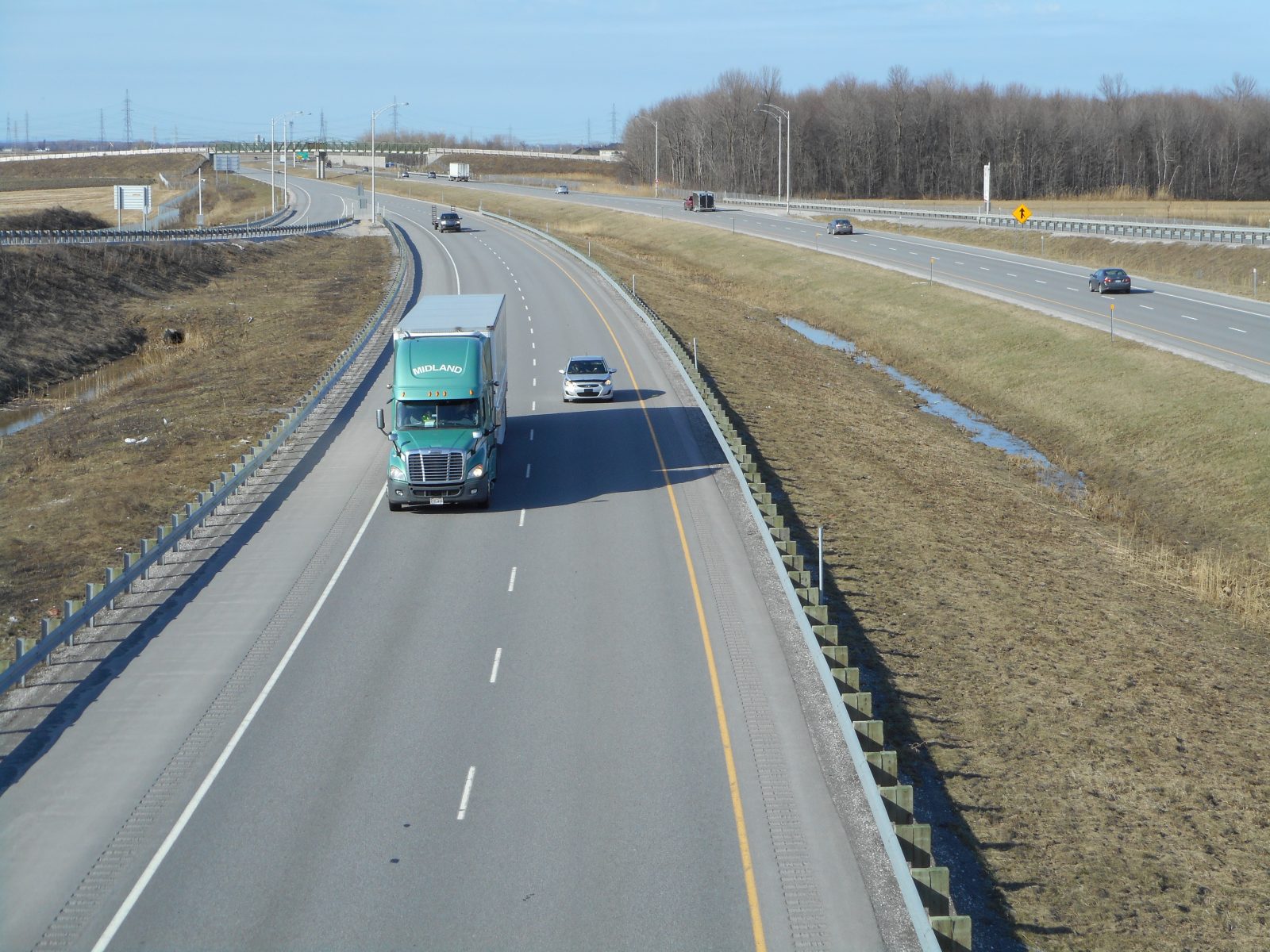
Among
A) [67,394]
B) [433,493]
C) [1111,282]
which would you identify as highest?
[1111,282]

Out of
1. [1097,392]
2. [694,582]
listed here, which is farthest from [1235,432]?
[694,582]

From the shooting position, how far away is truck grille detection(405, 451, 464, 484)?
27.3 metres

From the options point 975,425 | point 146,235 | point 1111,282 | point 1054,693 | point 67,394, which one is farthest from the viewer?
point 146,235

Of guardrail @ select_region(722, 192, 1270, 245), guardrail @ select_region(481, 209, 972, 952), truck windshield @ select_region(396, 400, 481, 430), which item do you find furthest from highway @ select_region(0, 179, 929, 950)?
guardrail @ select_region(722, 192, 1270, 245)

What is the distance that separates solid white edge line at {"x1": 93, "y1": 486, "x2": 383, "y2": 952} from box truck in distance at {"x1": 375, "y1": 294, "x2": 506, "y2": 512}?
3149 millimetres

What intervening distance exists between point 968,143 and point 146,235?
121 m

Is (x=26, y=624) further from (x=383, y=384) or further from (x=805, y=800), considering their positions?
(x=383, y=384)

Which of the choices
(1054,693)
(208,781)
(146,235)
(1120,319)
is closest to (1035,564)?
(1054,693)

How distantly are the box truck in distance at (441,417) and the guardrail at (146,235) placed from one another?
49453 millimetres

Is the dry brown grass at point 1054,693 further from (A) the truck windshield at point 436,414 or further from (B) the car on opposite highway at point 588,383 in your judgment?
(A) the truck windshield at point 436,414

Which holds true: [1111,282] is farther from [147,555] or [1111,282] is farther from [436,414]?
[147,555]

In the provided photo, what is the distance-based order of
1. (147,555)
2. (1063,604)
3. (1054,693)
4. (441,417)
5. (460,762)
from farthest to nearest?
(441,417) → (1063,604) → (147,555) → (1054,693) → (460,762)

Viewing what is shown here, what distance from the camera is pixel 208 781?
52.2 ft

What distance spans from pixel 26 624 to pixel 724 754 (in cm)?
1461
